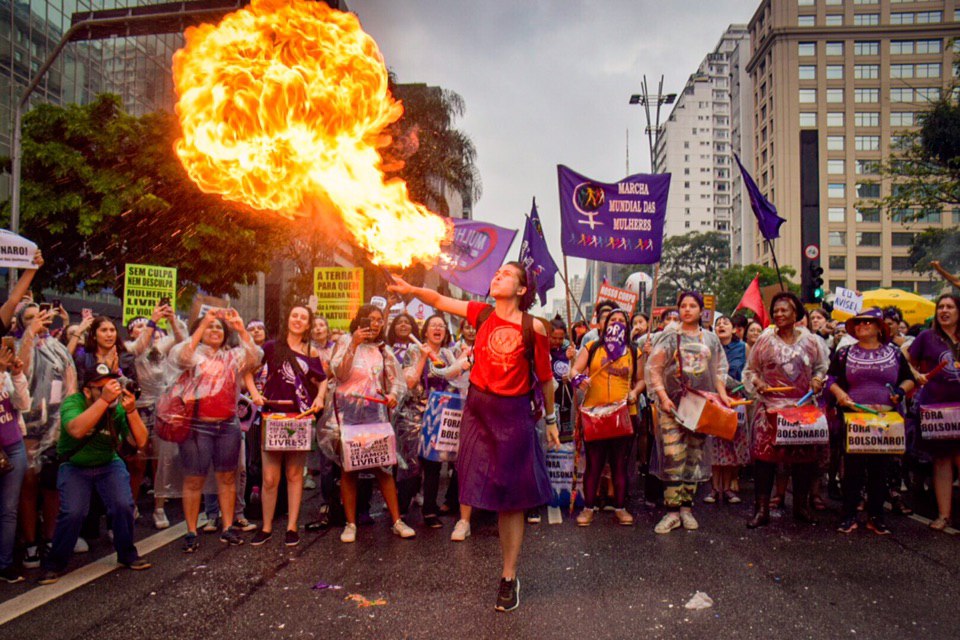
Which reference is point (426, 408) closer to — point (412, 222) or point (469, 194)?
point (412, 222)

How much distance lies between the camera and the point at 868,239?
282 feet

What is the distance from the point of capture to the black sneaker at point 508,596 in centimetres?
456

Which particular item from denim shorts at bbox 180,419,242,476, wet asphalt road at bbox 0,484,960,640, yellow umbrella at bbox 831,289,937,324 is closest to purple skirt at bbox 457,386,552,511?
wet asphalt road at bbox 0,484,960,640

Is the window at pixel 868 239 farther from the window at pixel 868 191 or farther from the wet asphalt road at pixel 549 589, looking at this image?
the wet asphalt road at pixel 549 589

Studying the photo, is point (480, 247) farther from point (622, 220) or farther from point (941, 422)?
point (941, 422)

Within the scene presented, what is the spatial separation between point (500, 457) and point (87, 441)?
2.86 metres

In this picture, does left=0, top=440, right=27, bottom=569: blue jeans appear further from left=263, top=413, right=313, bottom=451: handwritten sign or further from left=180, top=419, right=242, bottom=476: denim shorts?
left=263, top=413, right=313, bottom=451: handwritten sign

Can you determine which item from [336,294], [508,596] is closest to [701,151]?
[336,294]

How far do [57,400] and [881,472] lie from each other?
680cm

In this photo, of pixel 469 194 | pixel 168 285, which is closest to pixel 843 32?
pixel 469 194

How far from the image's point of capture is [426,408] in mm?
7367

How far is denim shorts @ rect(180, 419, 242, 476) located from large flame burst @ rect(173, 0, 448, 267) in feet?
6.40

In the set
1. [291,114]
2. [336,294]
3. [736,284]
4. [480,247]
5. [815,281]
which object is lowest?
[336,294]

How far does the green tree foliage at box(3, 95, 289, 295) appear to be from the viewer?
17.4 metres
